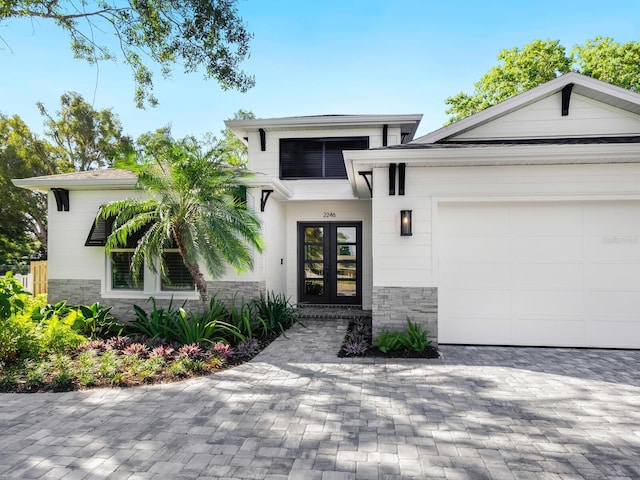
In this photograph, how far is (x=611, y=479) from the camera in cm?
276

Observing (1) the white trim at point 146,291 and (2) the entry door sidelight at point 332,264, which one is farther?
(2) the entry door sidelight at point 332,264

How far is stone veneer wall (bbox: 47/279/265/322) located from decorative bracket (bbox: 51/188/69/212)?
1633mm

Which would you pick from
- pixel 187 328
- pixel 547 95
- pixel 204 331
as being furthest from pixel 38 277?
pixel 547 95

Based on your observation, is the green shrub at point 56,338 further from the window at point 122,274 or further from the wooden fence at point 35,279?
the wooden fence at point 35,279

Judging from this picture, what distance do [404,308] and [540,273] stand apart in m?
2.32

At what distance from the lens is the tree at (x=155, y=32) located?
755 centimetres

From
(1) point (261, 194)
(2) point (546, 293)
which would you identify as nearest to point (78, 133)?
(1) point (261, 194)

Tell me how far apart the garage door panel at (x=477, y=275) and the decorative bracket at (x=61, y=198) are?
26.7 feet

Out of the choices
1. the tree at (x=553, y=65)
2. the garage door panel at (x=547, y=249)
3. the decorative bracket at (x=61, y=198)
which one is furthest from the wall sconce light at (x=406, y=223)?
the tree at (x=553, y=65)

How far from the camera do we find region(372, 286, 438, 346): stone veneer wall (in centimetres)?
630

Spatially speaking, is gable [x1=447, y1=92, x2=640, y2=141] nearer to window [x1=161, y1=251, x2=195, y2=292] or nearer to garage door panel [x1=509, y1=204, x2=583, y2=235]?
garage door panel [x1=509, y1=204, x2=583, y2=235]

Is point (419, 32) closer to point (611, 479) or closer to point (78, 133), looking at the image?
point (611, 479)

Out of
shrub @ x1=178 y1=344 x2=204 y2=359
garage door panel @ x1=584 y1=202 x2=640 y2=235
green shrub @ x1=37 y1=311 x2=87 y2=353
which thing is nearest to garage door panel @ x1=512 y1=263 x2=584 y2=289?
garage door panel @ x1=584 y1=202 x2=640 y2=235

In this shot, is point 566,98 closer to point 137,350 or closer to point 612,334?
point 612,334
